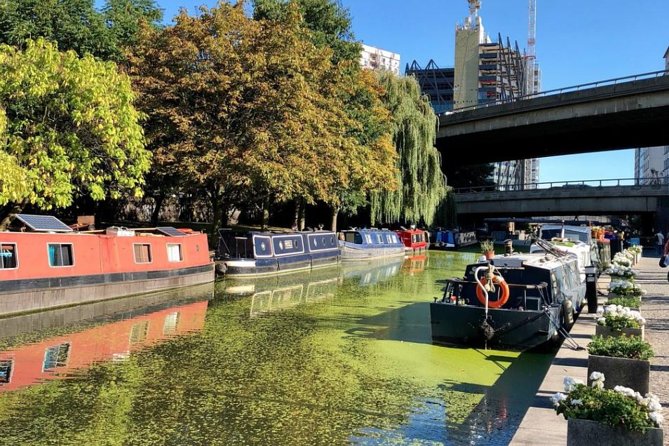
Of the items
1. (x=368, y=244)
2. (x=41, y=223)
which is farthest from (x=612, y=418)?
(x=368, y=244)

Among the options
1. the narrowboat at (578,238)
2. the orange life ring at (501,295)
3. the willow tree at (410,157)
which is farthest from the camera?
the willow tree at (410,157)

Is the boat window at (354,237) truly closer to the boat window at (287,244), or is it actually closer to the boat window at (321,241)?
the boat window at (321,241)

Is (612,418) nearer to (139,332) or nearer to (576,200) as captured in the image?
(139,332)

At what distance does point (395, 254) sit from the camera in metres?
39.2

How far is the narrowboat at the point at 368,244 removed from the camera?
34.2m

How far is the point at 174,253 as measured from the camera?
20.6m

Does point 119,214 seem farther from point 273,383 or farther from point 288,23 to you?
point 273,383

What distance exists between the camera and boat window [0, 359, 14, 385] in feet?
28.9

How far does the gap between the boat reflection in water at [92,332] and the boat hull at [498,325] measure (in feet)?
17.2

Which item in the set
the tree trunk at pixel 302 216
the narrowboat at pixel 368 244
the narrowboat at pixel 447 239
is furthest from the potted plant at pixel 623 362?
the narrowboat at pixel 447 239

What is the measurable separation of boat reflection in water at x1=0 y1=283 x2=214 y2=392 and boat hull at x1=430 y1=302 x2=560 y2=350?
5.25m

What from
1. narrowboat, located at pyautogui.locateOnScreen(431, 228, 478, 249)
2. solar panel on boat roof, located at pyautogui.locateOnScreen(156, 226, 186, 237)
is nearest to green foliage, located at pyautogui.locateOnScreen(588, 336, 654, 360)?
solar panel on boat roof, located at pyautogui.locateOnScreen(156, 226, 186, 237)

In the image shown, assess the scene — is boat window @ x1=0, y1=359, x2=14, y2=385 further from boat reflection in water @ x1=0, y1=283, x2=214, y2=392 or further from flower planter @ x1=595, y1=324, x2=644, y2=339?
flower planter @ x1=595, y1=324, x2=644, y2=339

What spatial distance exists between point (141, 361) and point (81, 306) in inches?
250
